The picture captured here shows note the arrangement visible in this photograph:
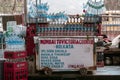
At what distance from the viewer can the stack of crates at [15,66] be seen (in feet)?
25.6

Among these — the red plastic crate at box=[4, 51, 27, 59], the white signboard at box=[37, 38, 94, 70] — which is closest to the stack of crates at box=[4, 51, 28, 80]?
the red plastic crate at box=[4, 51, 27, 59]

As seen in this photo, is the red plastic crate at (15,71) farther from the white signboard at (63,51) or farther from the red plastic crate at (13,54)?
the white signboard at (63,51)

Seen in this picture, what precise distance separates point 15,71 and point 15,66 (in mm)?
96

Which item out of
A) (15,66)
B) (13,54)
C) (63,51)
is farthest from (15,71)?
(63,51)

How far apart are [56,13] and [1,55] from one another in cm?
170

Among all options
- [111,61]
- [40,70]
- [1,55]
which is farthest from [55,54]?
[111,61]

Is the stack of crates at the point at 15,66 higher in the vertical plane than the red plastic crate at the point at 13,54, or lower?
lower

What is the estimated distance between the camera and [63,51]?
827 cm

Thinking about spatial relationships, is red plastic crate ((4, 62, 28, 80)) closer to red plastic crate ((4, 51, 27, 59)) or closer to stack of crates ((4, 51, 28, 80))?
stack of crates ((4, 51, 28, 80))

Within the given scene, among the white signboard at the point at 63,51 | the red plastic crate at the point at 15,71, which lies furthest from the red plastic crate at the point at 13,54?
the white signboard at the point at 63,51

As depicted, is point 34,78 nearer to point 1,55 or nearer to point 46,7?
point 1,55

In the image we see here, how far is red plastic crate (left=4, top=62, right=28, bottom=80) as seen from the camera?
7.78 metres

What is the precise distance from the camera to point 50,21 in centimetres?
940

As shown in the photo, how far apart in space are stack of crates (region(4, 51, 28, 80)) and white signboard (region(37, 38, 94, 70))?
0.45 metres
